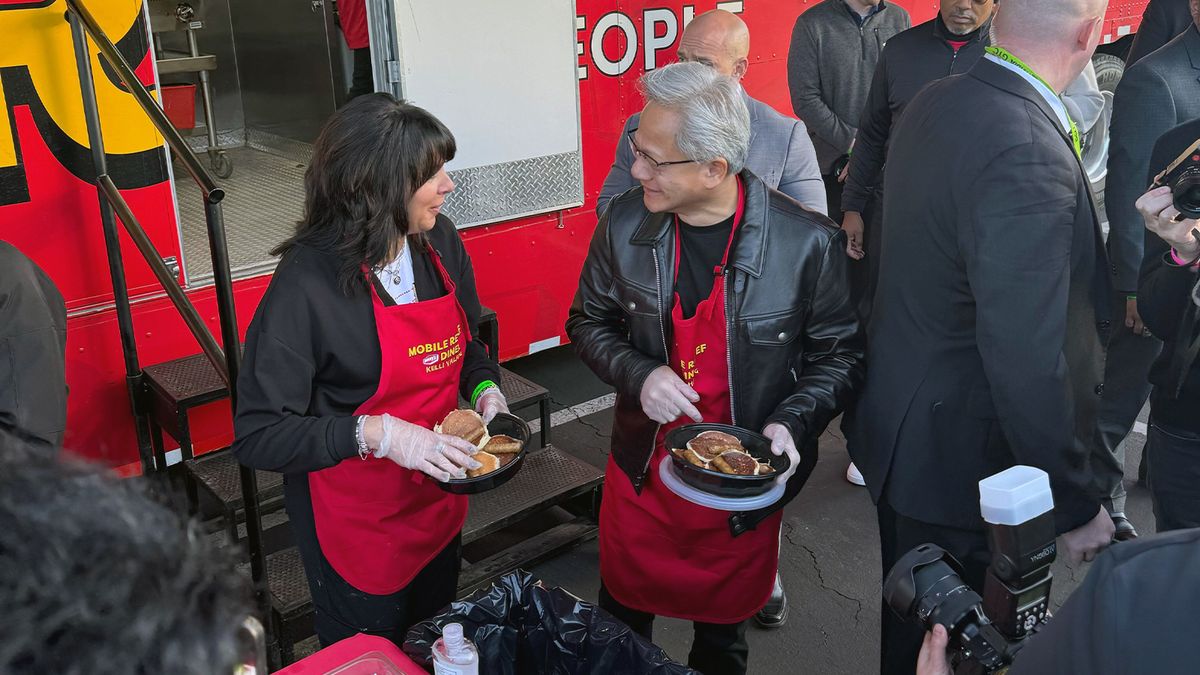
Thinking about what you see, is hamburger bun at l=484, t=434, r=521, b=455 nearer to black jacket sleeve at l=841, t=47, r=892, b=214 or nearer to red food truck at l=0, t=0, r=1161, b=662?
red food truck at l=0, t=0, r=1161, b=662

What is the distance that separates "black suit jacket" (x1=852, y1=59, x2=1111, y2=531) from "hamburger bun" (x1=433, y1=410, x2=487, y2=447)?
3.45 feet

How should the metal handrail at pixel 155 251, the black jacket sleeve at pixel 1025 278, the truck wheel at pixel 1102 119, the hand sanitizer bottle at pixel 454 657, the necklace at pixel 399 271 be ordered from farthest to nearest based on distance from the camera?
the truck wheel at pixel 1102 119 < the metal handrail at pixel 155 251 < the necklace at pixel 399 271 < the black jacket sleeve at pixel 1025 278 < the hand sanitizer bottle at pixel 454 657

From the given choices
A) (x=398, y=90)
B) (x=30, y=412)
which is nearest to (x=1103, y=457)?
(x=30, y=412)

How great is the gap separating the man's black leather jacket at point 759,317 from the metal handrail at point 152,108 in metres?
1.11

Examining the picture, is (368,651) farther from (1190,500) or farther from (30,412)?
(1190,500)

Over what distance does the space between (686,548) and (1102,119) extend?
7.27 metres

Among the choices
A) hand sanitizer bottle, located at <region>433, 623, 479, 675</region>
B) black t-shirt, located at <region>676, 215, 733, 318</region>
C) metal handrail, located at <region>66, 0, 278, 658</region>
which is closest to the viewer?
hand sanitizer bottle, located at <region>433, 623, 479, 675</region>

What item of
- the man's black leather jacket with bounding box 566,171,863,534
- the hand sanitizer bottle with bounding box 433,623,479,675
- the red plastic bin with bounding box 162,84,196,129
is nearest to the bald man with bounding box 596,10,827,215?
the man's black leather jacket with bounding box 566,171,863,534

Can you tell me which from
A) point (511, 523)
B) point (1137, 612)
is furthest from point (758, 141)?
point (1137, 612)

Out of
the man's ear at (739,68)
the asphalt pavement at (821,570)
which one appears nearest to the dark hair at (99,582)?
the asphalt pavement at (821,570)

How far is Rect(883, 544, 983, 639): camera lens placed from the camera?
1702 mm

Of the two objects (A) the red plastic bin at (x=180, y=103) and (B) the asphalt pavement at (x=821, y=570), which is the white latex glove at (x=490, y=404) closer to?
(B) the asphalt pavement at (x=821, y=570)

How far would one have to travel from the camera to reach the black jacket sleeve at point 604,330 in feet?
8.99

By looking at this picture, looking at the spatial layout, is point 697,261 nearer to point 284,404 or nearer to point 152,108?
point 284,404
